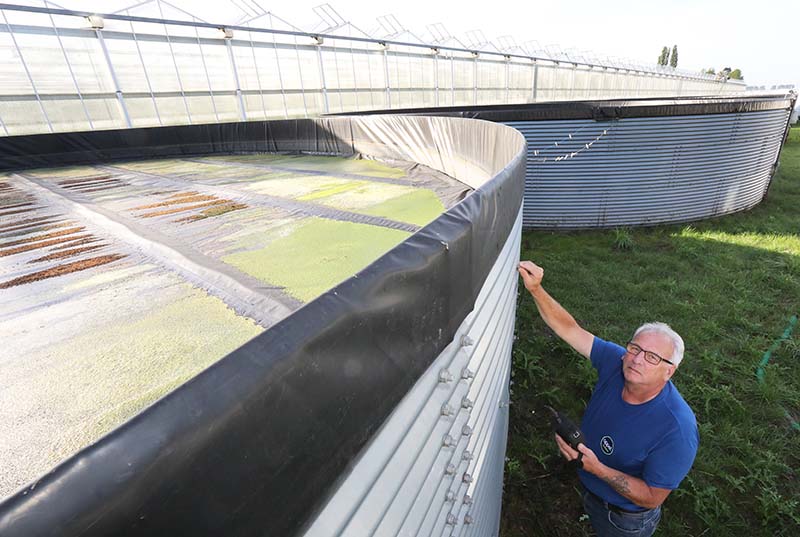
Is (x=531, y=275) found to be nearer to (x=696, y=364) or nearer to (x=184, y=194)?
(x=696, y=364)

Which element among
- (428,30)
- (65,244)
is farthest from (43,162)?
(428,30)

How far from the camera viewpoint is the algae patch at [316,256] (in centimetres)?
206

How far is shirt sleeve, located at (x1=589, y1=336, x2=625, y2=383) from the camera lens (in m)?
2.57

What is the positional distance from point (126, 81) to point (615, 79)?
40.3 m

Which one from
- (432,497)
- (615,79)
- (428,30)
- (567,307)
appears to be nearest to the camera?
(432,497)

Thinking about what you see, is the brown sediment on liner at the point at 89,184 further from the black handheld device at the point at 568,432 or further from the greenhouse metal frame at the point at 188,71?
the greenhouse metal frame at the point at 188,71

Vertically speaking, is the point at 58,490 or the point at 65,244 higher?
the point at 58,490

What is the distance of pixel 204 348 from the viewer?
1564 mm

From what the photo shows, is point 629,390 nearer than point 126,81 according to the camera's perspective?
Yes

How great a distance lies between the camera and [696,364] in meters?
4.21

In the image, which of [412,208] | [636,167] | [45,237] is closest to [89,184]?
[45,237]

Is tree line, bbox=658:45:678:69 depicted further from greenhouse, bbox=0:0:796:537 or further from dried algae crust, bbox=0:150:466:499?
dried algae crust, bbox=0:150:466:499

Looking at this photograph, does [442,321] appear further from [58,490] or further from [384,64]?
[384,64]

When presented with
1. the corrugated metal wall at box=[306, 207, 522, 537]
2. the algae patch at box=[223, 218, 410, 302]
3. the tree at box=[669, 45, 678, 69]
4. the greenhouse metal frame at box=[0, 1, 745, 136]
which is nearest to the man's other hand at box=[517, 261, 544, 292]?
the corrugated metal wall at box=[306, 207, 522, 537]
